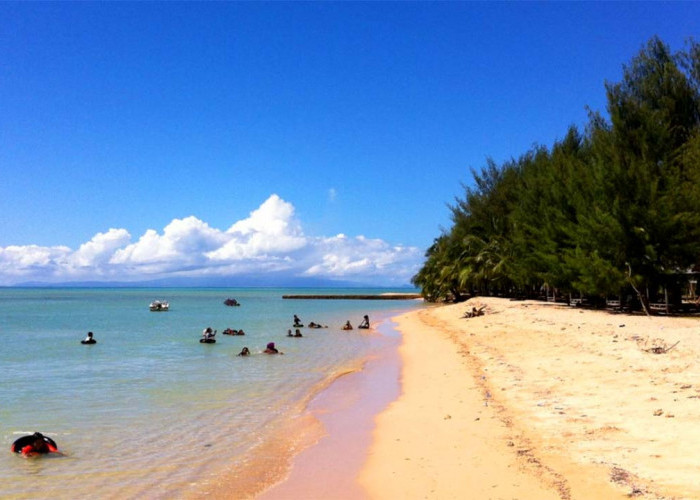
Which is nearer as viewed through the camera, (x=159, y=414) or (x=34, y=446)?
(x=34, y=446)

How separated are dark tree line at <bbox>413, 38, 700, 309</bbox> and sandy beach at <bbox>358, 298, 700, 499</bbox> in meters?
9.43

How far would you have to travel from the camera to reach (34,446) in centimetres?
967

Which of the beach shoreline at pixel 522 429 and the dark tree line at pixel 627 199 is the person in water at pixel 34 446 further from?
the dark tree line at pixel 627 199

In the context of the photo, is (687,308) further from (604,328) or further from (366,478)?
(366,478)

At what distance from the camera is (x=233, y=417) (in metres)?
12.8

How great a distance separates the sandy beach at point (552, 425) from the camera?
6742 mm

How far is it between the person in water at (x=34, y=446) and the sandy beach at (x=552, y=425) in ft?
19.2

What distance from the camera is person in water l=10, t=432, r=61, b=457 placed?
9.66 metres

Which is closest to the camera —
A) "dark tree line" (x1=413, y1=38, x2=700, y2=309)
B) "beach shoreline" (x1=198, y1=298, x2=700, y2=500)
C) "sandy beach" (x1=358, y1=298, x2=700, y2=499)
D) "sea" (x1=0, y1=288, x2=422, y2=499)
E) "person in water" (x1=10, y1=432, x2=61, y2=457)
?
"sandy beach" (x1=358, y1=298, x2=700, y2=499)

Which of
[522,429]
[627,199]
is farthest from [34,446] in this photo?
[627,199]

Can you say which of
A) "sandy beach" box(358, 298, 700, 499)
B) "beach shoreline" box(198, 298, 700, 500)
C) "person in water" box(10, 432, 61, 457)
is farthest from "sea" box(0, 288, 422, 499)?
"sandy beach" box(358, 298, 700, 499)

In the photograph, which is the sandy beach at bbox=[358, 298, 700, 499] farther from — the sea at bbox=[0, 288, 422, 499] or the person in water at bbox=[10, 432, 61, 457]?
the person in water at bbox=[10, 432, 61, 457]

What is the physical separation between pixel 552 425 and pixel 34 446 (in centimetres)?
911

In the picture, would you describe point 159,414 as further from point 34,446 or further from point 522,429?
point 522,429
